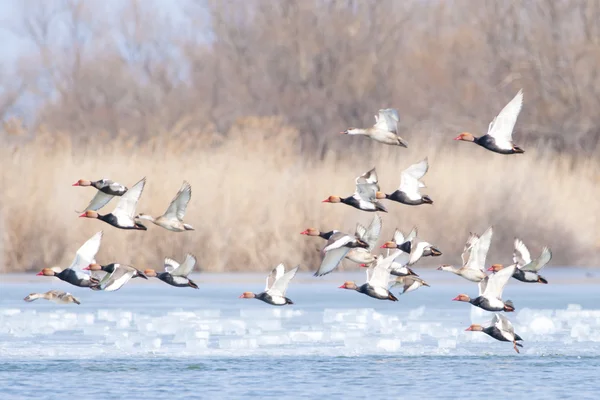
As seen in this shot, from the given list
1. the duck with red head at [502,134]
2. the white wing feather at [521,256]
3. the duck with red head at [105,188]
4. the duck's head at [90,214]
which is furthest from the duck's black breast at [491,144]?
the duck's head at [90,214]

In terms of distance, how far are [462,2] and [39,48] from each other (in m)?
16.3

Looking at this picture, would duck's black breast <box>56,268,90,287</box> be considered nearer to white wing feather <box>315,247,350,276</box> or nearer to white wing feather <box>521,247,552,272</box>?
white wing feather <box>315,247,350,276</box>

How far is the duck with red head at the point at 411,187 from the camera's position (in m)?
12.8

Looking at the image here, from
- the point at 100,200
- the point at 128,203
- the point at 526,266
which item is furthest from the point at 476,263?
the point at 100,200

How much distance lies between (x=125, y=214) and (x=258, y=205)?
748 cm

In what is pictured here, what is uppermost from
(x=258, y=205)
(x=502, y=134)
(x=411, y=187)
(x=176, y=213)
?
(x=258, y=205)

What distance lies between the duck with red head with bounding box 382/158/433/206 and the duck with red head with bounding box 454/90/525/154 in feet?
2.08

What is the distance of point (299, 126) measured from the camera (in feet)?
126

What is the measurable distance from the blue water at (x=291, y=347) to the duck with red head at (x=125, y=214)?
123cm

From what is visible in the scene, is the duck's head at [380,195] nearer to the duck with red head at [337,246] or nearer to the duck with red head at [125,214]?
the duck with red head at [337,246]

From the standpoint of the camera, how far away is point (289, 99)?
1524 inches

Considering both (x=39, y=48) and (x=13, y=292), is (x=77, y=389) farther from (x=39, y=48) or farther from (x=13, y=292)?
(x=39, y=48)

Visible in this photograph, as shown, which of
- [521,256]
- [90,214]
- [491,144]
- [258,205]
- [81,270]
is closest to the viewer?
[491,144]

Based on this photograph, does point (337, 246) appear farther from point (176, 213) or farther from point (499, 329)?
point (499, 329)
